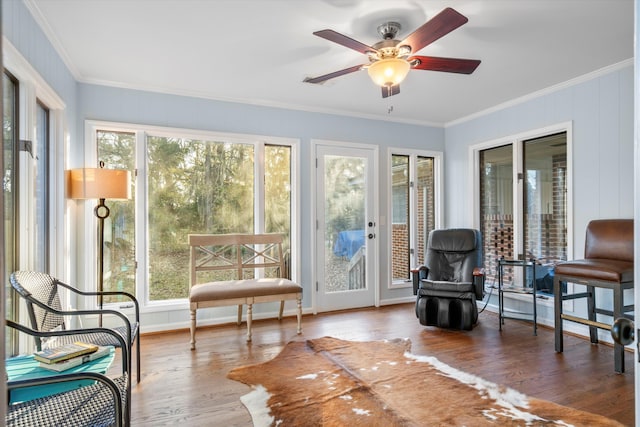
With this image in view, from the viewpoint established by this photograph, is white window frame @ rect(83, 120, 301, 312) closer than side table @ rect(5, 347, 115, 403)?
No

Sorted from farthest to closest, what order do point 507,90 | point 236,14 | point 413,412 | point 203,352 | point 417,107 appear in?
1. point 417,107
2. point 507,90
3. point 203,352
4. point 236,14
5. point 413,412

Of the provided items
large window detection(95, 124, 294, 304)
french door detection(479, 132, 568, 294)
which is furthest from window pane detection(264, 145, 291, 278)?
french door detection(479, 132, 568, 294)

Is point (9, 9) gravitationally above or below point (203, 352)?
above

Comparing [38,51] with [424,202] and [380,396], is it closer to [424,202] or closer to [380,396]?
[380,396]

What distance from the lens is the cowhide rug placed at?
209 centimetres

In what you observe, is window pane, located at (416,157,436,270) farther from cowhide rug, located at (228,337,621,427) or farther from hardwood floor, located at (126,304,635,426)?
cowhide rug, located at (228,337,621,427)

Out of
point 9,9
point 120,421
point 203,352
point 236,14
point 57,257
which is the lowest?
point 203,352

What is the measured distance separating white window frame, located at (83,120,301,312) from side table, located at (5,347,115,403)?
188cm

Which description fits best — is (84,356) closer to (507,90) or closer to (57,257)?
(57,257)

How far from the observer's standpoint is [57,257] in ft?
9.61

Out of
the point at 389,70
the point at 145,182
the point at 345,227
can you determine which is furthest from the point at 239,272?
the point at 389,70

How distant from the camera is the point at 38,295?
2.15 meters

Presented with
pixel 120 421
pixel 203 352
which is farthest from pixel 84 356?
pixel 203 352

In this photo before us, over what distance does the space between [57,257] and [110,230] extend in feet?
2.44
